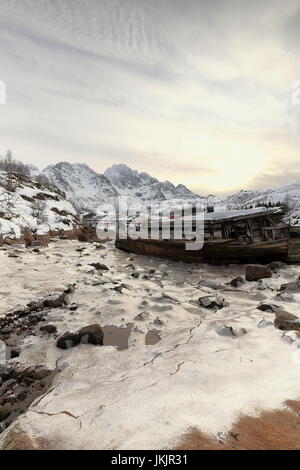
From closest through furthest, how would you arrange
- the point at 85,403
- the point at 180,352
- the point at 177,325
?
the point at 85,403 → the point at 180,352 → the point at 177,325

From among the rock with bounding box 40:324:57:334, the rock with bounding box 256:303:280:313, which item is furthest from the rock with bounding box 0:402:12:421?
the rock with bounding box 256:303:280:313

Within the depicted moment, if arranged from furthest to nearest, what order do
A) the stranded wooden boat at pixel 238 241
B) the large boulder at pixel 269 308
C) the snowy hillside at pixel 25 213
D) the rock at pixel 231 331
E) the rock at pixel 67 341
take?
the snowy hillside at pixel 25 213
the stranded wooden boat at pixel 238 241
the large boulder at pixel 269 308
the rock at pixel 231 331
the rock at pixel 67 341

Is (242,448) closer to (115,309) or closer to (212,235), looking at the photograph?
(115,309)

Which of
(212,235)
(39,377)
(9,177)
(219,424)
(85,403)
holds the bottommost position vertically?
(39,377)

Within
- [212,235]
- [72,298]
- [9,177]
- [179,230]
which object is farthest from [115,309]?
[9,177]

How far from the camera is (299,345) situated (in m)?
4.02

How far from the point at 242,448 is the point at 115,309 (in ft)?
15.8

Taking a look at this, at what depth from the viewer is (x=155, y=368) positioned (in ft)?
12.0

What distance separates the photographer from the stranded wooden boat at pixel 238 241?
1332 centimetres

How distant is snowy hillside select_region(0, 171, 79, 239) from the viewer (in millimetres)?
20828

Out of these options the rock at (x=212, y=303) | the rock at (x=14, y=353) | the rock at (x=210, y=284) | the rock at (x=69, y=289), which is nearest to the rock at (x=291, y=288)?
the rock at (x=210, y=284)

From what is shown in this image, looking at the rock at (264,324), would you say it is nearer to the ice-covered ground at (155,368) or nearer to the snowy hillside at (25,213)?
the ice-covered ground at (155,368)

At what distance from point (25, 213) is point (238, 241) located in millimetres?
22220

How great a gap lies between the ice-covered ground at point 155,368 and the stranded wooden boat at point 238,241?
5040mm
